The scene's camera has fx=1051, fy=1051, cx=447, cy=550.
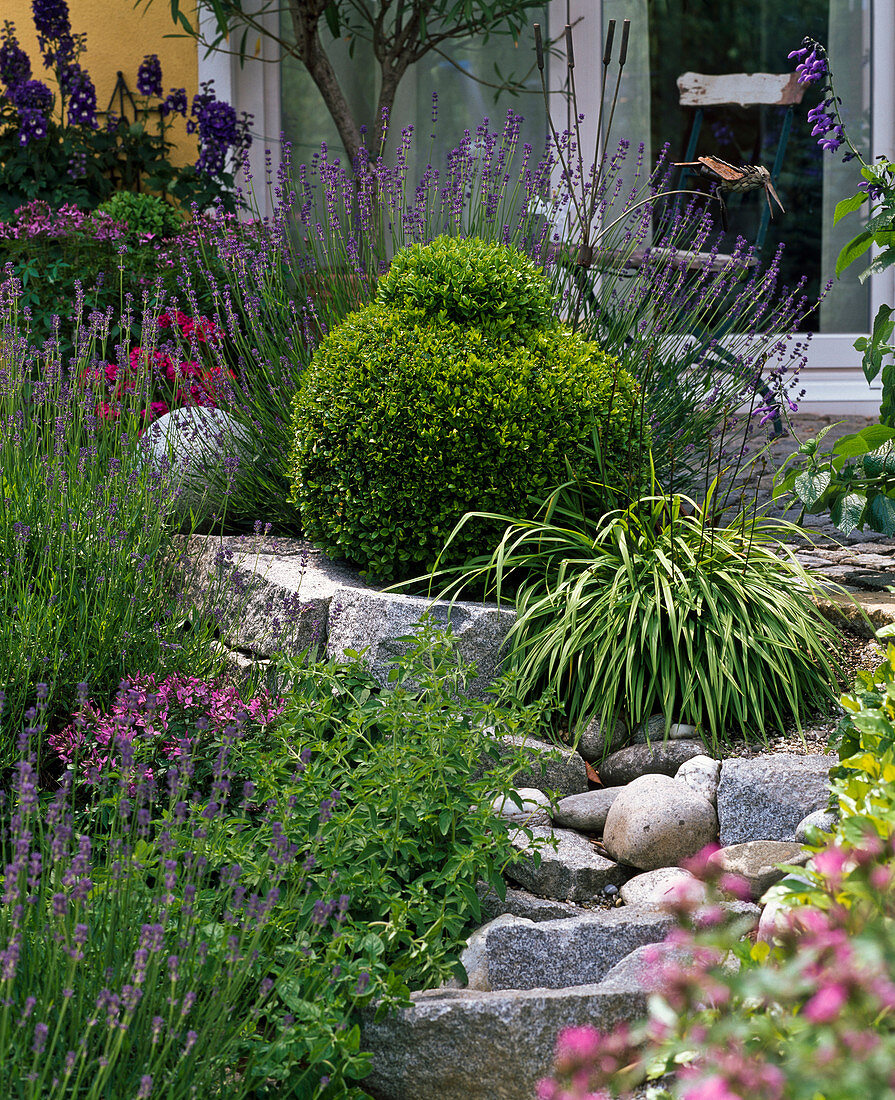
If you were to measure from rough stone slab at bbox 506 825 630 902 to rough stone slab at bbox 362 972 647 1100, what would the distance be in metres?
0.55

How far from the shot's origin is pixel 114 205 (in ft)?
16.5

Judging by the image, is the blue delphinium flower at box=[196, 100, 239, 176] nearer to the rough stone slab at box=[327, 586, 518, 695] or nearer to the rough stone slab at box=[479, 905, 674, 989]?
the rough stone slab at box=[327, 586, 518, 695]

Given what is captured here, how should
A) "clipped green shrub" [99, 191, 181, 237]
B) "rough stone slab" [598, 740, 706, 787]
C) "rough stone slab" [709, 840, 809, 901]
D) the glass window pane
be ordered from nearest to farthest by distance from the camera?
"rough stone slab" [709, 840, 809, 901] → "rough stone slab" [598, 740, 706, 787] → "clipped green shrub" [99, 191, 181, 237] → the glass window pane

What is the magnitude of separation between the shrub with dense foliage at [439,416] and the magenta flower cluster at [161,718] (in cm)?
68

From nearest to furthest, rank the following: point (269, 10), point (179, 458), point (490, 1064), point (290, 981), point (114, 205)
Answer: point (290, 981)
point (490, 1064)
point (179, 458)
point (114, 205)
point (269, 10)

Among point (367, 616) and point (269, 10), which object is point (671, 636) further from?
point (269, 10)

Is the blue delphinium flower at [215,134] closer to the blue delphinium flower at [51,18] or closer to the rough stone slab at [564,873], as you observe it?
the blue delphinium flower at [51,18]

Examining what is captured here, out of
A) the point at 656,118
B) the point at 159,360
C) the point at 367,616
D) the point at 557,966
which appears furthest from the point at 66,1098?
the point at 656,118

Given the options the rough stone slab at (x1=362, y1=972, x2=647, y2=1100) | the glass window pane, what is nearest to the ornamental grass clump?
the rough stone slab at (x1=362, y1=972, x2=647, y2=1100)

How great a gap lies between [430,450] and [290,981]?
1629 millimetres

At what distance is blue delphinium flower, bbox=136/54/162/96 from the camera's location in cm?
548

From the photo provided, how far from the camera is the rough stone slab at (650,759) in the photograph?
8.59 ft

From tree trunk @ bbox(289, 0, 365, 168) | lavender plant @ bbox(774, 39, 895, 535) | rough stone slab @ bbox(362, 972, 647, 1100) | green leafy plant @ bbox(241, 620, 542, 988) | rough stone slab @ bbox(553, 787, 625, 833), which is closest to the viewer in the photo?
rough stone slab @ bbox(362, 972, 647, 1100)

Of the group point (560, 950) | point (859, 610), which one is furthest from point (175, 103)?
point (560, 950)
